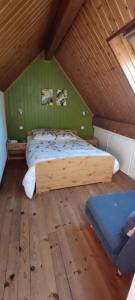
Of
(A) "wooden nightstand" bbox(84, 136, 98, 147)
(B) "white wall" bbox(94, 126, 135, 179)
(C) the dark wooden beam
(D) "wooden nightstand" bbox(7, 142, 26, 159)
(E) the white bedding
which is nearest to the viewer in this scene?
(E) the white bedding

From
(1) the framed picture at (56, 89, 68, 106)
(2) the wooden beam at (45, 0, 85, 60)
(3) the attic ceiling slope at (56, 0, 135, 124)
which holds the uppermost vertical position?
(2) the wooden beam at (45, 0, 85, 60)

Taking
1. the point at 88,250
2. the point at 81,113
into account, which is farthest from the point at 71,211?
the point at 81,113

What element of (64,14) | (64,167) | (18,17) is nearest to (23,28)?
(18,17)

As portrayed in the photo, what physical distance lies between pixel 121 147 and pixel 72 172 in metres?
1.40

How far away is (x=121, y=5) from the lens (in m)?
1.59

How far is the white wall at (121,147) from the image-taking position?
3.30 m

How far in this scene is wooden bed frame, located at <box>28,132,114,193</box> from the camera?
2.63 meters

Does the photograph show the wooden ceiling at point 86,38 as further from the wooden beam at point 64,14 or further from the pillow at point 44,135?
the pillow at point 44,135

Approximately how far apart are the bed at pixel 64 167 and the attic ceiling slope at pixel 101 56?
1009 mm

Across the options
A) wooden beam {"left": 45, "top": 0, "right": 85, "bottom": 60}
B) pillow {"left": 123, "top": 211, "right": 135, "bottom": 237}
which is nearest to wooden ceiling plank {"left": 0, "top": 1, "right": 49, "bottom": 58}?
wooden beam {"left": 45, "top": 0, "right": 85, "bottom": 60}

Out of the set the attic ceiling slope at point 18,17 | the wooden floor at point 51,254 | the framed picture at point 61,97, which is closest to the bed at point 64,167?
the wooden floor at point 51,254

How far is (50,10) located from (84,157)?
1994 mm

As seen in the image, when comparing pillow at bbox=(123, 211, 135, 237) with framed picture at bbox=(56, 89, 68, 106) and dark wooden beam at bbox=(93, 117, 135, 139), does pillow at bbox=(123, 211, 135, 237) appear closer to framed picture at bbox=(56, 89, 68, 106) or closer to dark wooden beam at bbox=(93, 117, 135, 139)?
dark wooden beam at bbox=(93, 117, 135, 139)

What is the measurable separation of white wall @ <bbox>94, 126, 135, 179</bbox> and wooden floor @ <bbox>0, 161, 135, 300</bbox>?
133 cm
